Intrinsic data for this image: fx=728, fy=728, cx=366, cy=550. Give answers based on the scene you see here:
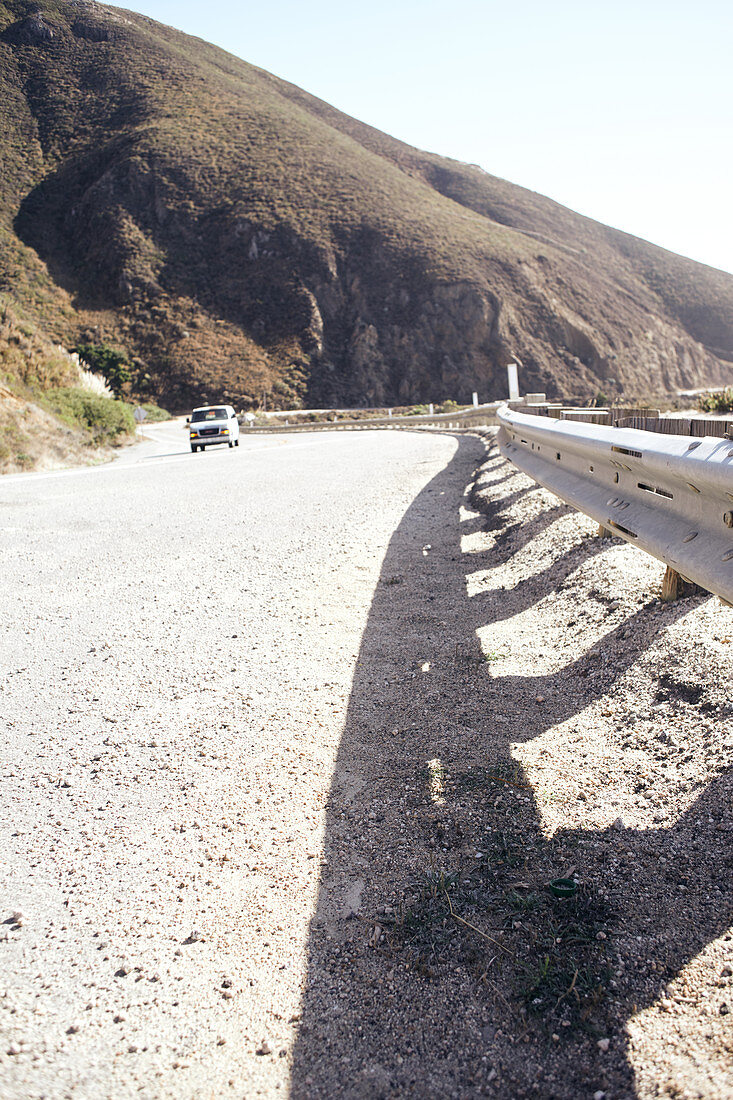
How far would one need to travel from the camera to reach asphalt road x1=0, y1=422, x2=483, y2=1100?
1.76 metres

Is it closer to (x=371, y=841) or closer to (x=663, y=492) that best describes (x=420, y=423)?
(x=663, y=492)

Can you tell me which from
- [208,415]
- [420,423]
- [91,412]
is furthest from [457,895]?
[420,423]

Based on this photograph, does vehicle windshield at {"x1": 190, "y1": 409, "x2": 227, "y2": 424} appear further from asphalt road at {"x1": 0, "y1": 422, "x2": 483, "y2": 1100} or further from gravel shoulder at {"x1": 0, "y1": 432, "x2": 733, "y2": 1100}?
gravel shoulder at {"x1": 0, "y1": 432, "x2": 733, "y2": 1100}

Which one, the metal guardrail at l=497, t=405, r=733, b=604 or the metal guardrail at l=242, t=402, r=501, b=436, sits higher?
the metal guardrail at l=242, t=402, r=501, b=436

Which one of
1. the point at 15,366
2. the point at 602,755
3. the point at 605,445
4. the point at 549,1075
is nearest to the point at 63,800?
the point at 549,1075

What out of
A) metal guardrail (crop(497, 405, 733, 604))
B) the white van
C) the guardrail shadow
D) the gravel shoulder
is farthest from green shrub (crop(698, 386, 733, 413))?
the white van

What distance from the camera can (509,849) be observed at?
7.93 ft

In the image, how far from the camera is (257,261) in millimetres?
69125

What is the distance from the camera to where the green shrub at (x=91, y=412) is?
68.5 feet

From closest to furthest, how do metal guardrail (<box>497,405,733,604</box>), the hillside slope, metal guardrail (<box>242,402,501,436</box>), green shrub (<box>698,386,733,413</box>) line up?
1. metal guardrail (<box>497,405,733,604</box>)
2. green shrub (<box>698,386,733,413</box>)
3. metal guardrail (<box>242,402,501,436</box>)
4. the hillside slope

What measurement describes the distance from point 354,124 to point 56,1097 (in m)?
129

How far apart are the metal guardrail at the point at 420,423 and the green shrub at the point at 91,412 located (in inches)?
453

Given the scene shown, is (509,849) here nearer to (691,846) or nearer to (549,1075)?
(691,846)

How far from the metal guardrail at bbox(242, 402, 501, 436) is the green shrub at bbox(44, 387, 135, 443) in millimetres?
11505
